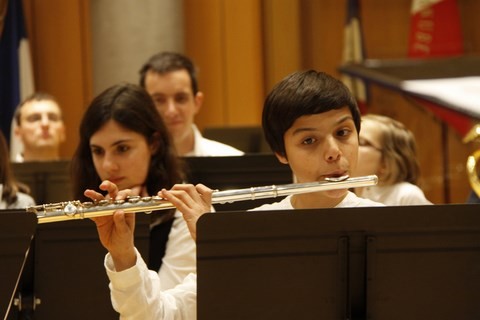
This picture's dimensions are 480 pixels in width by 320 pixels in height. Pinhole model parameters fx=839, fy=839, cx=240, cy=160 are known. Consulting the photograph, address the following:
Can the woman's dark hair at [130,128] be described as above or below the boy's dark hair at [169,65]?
below

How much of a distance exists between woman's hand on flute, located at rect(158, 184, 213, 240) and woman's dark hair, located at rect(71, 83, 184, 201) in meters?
0.70

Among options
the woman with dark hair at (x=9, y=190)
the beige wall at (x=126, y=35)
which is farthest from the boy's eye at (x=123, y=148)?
the beige wall at (x=126, y=35)

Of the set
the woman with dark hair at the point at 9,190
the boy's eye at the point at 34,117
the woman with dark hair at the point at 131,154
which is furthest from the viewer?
the boy's eye at the point at 34,117

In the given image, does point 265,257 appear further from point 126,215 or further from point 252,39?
point 252,39

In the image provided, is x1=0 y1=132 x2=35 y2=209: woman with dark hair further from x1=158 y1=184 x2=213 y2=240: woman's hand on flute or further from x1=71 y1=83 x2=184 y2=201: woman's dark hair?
x1=158 y1=184 x2=213 y2=240: woman's hand on flute

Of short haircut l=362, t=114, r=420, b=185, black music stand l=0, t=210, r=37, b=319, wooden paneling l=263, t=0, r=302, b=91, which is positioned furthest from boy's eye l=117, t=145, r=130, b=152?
wooden paneling l=263, t=0, r=302, b=91

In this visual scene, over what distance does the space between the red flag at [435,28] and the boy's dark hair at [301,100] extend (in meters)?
4.24

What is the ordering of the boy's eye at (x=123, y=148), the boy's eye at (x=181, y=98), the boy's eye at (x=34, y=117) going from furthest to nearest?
the boy's eye at (x=34, y=117) → the boy's eye at (x=181, y=98) → the boy's eye at (x=123, y=148)

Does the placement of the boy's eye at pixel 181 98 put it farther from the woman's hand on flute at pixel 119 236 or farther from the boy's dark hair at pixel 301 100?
the woman's hand on flute at pixel 119 236

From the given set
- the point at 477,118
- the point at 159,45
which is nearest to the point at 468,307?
the point at 477,118

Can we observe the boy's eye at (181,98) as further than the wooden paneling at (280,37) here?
No

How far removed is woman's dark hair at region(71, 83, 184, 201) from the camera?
2834 mm

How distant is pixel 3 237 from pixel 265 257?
0.63 m

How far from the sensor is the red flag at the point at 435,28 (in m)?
6.31
